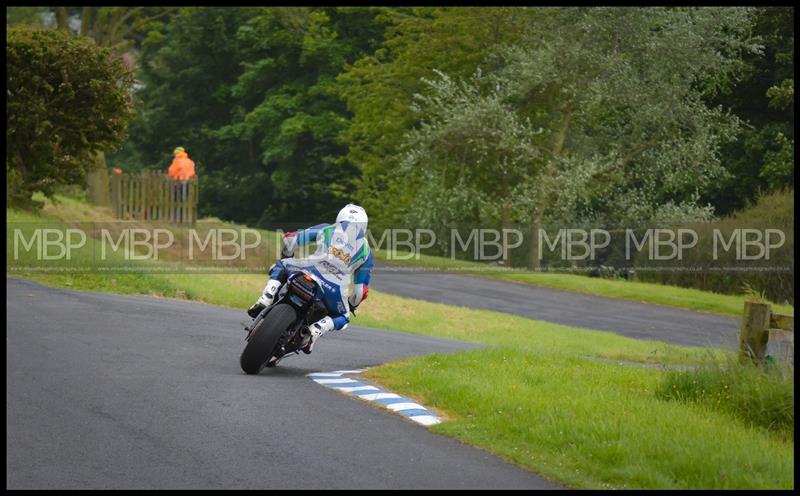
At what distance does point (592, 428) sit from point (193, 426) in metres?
3.22

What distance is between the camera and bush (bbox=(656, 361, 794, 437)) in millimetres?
11250

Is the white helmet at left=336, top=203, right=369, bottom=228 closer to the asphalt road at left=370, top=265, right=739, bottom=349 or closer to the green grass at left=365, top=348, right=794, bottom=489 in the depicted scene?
the green grass at left=365, top=348, right=794, bottom=489

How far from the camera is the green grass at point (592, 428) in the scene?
8836 millimetres

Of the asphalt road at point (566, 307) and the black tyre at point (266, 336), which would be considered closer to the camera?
the black tyre at point (266, 336)

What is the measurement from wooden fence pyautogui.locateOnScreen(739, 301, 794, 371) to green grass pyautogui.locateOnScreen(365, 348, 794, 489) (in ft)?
3.35

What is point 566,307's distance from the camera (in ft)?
100.0

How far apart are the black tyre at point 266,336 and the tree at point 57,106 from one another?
15997 mm

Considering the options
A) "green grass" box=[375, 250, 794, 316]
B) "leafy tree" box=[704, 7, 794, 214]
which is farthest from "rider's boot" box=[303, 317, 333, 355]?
"leafy tree" box=[704, 7, 794, 214]

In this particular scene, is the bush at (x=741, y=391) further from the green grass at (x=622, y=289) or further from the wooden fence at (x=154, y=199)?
the wooden fence at (x=154, y=199)

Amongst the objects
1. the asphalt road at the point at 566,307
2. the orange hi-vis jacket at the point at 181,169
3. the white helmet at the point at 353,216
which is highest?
the orange hi-vis jacket at the point at 181,169

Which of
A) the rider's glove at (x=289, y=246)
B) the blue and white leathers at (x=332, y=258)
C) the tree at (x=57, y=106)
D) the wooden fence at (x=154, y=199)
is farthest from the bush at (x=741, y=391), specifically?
the wooden fence at (x=154, y=199)

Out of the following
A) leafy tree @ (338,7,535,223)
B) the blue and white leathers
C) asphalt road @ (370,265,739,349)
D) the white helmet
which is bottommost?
asphalt road @ (370,265,739,349)

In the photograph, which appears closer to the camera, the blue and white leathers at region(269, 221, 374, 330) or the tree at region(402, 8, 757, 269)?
the blue and white leathers at region(269, 221, 374, 330)

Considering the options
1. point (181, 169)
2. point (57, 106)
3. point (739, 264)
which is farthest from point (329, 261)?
point (739, 264)
